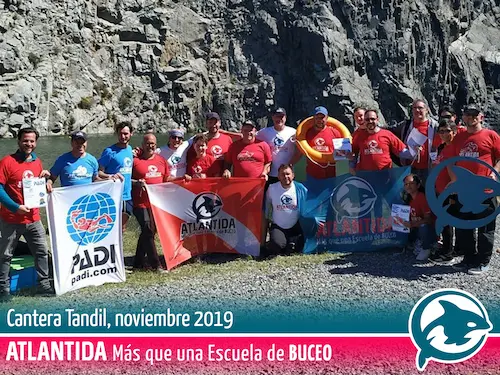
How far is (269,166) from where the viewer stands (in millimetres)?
8391

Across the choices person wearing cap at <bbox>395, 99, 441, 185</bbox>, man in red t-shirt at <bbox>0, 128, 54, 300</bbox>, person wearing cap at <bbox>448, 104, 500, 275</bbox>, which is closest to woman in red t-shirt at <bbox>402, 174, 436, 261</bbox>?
person wearing cap at <bbox>448, 104, 500, 275</bbox>

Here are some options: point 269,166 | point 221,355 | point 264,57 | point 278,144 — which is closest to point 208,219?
point 269,166

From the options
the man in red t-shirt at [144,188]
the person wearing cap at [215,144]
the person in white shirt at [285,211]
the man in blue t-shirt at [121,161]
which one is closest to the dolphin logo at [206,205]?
the person wearing cap at [215,144]

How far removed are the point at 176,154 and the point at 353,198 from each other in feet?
9.96

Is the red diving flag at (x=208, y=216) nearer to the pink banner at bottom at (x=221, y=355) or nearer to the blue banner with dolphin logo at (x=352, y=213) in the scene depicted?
the blue banner with dolphin logo at (x=352, y=213)

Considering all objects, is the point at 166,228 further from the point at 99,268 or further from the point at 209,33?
the point at 209,33

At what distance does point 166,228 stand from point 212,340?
136 inches

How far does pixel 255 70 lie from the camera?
231 ft

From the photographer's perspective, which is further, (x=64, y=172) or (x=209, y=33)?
(x=209, y=33)

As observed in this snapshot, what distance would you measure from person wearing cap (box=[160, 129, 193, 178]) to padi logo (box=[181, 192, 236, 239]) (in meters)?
0.56

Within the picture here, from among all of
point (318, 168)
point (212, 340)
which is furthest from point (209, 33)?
point (212, 340)

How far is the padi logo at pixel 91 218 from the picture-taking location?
21.2 feet

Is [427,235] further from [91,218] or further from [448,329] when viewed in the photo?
[91,218]

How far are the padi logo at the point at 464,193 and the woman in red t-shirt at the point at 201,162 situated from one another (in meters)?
3.81
